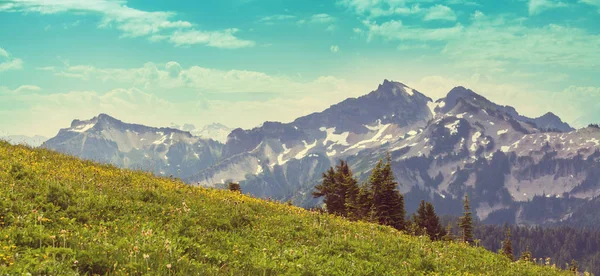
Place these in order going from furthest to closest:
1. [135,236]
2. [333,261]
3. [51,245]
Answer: [333,261] → [135,236] → [51,245]

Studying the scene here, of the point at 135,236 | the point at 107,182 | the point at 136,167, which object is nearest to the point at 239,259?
the point at 135,236

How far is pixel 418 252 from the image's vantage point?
50.2 feet

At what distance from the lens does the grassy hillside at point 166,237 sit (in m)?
8.78

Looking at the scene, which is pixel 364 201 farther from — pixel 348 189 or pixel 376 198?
pixel 348 189

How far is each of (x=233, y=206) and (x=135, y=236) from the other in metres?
6.93

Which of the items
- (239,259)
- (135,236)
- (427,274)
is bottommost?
(427,274)

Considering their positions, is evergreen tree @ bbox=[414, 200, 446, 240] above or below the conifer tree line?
below

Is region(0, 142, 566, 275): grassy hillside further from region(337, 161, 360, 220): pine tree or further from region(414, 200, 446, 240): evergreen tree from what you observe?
region(414, 200, 446, 240): evergreen tree

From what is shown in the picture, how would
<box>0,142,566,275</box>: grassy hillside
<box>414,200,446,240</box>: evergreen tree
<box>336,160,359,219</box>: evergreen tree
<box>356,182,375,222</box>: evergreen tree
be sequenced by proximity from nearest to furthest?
1. <box>0,142,566,275</box>: grassy hillside
2. <box>356,182,375,222</box>: evergreen tree
3. <box>336,160,359,219</box>: evergreen tree
4. <box>414,200,446,240</box>: evergreen tree

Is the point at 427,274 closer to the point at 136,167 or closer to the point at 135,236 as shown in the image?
the point at 135,236

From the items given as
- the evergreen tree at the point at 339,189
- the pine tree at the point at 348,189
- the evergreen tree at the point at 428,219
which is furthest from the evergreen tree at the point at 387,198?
the evergreen tree at the point at 428,219

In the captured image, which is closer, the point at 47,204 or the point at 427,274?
the point at 47,204

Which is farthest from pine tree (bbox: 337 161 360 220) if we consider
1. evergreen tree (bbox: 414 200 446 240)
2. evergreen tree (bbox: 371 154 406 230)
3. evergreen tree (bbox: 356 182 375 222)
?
evergreen tree (bbox: 414 200 446 240)

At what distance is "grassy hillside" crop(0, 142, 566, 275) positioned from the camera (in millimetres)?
8781
